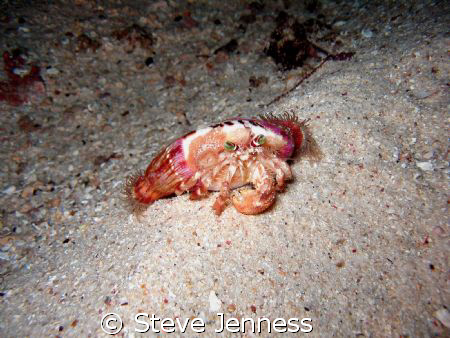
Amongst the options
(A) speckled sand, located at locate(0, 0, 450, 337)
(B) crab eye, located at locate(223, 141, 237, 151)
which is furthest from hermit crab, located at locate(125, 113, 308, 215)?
(A) speckled sand, located at locate(0, 0, 450, 337)

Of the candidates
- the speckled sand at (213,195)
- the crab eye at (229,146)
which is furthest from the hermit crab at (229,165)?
the speckled sand at (213,195)

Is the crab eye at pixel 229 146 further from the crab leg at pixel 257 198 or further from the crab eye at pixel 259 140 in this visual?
the crab leg at pixel 257 198

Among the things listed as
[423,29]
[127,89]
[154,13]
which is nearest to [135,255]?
[127,89]

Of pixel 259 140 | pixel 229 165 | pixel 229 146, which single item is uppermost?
pixel 229 146

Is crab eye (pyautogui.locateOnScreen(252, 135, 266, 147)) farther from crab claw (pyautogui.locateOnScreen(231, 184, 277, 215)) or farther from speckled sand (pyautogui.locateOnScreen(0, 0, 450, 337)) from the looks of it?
speckled sand (pyautogui.locateOnScreen(0, 0, 450, 337))

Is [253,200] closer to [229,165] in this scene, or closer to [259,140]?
[229,165]

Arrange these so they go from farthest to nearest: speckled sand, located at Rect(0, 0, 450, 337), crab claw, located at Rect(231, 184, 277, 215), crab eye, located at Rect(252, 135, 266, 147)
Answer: crab eye, located at Rect(252, 135, 266, 147) → crab claw, located at Rect(231, 184, 277, 215) → speckled sand, located at Rect(0, 0, 450, 337)

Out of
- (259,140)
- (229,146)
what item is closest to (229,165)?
(229,146)

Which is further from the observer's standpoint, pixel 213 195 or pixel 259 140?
pixel 213 195
